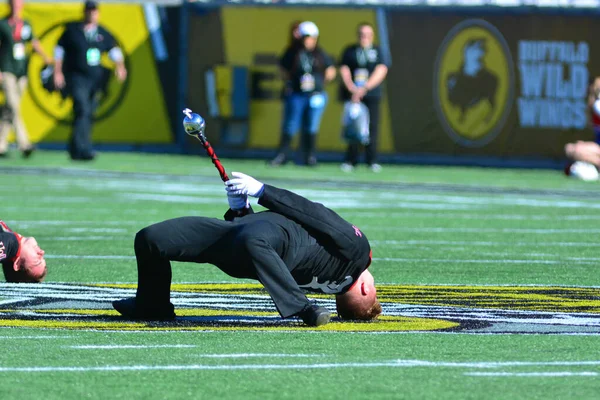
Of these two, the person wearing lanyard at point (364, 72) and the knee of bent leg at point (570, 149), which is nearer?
the knee of bent leg at point (570, 149)

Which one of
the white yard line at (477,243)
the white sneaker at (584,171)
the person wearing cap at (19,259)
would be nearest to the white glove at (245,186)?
the person wearing cap at (19,259)

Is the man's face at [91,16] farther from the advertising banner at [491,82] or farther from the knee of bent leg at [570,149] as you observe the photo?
the knee of bent leg at [570,149]

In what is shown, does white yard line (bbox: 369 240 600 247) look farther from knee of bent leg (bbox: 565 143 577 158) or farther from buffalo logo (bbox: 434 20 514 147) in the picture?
buffalo logo (bbox: 434 20 514 147)

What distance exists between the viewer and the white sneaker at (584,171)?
76.1 ft

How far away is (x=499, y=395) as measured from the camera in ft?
19.5

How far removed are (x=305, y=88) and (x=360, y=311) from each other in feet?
54.0

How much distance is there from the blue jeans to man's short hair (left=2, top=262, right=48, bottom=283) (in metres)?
14.9

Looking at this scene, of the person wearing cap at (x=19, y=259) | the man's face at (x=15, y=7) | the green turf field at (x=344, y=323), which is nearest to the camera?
the green turf field at (x=344, y=323)

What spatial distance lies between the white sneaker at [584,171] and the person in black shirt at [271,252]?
15490mm

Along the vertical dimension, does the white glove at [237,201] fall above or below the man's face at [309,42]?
above

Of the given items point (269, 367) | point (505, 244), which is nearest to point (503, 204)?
point (505, 244)

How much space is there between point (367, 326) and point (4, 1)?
898 inches

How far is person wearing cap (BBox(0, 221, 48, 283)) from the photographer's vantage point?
937 cm

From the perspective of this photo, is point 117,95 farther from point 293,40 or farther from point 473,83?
point 473,83
